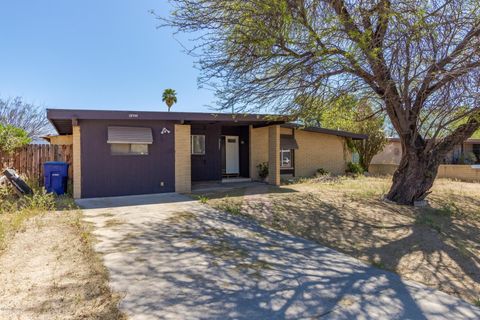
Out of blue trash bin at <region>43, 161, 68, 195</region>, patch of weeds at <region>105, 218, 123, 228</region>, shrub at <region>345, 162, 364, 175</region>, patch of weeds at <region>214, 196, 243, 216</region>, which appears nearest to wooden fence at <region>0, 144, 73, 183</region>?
blue trash bin at <region>43, 161, 68, 195</region>

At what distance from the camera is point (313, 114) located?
894 centimetres

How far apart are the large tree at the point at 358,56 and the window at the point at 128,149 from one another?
3938mm

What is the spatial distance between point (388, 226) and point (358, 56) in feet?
11.7

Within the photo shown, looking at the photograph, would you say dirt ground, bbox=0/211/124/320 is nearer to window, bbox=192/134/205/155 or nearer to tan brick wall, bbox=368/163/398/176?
window, bbox=192/134/205/155

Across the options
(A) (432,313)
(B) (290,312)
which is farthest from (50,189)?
(A) (432,313)

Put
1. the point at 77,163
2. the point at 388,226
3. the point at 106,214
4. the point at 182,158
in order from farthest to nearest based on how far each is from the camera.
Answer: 1. the point at 182,158
2. the point at 77,163
3. the point at 106,214
4. the point at 388,226

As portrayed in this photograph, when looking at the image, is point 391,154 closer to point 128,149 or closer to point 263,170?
point 263,170

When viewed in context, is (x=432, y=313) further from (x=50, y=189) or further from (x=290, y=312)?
(x=50, y=189)

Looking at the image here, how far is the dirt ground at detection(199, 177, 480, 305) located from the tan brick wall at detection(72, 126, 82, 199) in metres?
3.89

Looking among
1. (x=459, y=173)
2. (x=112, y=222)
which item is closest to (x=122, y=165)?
(x=112, y=222)

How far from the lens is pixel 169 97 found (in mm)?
24750

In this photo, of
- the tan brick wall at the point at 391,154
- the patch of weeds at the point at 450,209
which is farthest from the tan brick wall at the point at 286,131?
the tan brick wall at the point at 391,154

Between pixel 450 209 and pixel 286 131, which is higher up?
pixel 286 131

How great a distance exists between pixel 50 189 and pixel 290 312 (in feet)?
31.6
